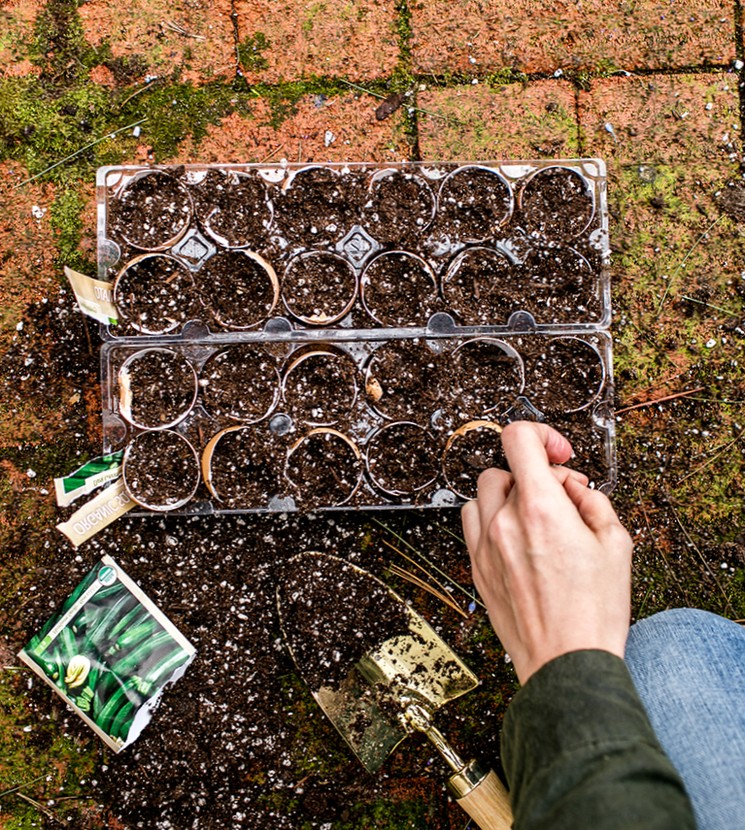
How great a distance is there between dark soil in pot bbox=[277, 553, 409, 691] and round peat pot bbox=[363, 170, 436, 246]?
911mm

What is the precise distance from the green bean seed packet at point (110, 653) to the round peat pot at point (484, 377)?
3.34 ft

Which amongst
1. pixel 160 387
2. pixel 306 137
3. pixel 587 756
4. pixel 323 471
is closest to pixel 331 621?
pixel 323 471

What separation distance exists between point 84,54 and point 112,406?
1056mm

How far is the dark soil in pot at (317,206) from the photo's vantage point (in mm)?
1739

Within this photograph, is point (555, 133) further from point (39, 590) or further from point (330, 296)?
point (39, 590)

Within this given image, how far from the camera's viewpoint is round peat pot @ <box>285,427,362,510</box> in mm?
1718

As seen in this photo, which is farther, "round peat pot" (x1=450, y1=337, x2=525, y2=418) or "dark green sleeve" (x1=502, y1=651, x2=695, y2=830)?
"round peat pot" (x1=450, y1=337, x2=525, y2=418)

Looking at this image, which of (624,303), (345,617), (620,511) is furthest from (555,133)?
(345,617)

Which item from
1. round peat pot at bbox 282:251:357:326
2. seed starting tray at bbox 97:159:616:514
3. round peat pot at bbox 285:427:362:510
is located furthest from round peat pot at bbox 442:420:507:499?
round peat pot at bbox 282:251:357:326

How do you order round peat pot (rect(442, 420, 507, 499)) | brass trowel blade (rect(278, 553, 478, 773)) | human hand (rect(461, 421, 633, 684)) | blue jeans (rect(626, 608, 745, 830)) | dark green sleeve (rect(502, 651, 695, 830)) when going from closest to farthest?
dark green sleeve (rect(502, 651, 695, 830)) < human hand (rect(461, 421, 633, 684)) < blue jeans (rect(626, 608, 745, 830)) < round peat pot (rect(442, 420, 507, 499)) < brass trowel blade (rect(278, 553, 478, 773))

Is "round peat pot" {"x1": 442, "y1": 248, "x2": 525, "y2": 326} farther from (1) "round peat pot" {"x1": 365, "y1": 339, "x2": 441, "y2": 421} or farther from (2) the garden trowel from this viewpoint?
(2) the garden trowel

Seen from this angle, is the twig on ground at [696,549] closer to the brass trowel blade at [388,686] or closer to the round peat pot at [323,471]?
the brass trowel blade at [388,686]

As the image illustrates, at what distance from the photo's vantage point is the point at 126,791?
1849 mm

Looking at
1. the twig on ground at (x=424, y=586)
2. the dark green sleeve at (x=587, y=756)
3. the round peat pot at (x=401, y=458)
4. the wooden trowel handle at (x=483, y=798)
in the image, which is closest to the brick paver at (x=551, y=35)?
the round peat pot at (x=401, y=458)
